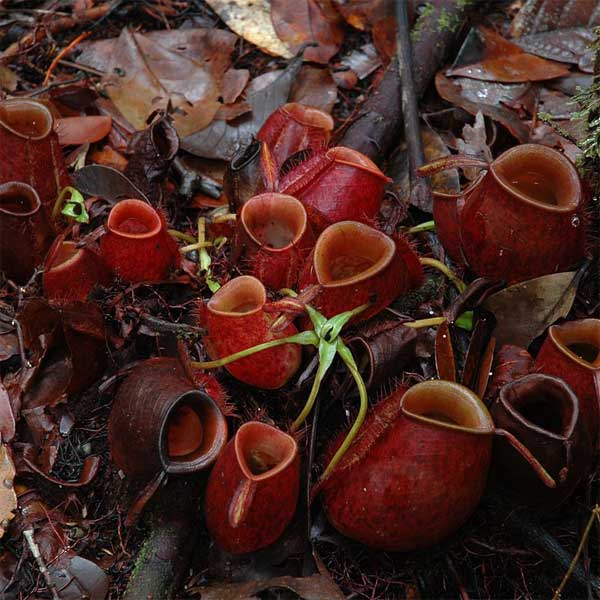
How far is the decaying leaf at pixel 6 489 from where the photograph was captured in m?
2.60

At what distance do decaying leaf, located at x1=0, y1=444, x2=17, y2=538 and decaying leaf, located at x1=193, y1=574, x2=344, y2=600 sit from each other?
0.75 meters

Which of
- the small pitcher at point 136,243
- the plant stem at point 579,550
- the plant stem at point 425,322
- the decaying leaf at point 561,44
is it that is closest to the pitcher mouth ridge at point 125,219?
the small pitcher at point 136,243

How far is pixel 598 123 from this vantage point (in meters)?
2.84

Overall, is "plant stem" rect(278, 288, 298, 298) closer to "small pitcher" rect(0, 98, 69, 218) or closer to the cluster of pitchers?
the cluster of pitchers

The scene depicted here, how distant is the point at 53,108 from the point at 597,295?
8.92ft

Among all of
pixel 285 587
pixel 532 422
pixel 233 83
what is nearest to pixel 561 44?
pixel 233 83

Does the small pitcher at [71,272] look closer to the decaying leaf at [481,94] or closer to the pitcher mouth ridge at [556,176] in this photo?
the pitcher mouth ridge at [556,176]

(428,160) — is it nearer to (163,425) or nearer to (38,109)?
(38,109)

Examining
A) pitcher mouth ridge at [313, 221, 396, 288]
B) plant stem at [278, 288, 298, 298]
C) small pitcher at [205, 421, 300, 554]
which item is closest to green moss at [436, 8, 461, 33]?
pitcher mouth ridge at [313, 221, 396, 288]

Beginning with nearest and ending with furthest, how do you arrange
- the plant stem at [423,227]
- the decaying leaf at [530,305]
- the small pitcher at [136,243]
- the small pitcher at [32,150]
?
1. the decaying leaf at [530,305]
2. the small pitcher at [136,243]
3. the small pitcher at [32,150]
4. the plant stem at [423,227]

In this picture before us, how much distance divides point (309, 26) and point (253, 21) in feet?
1.09

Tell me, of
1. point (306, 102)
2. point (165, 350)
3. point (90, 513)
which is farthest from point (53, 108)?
point (90, 513)

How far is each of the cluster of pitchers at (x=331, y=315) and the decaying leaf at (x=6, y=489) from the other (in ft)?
1.38

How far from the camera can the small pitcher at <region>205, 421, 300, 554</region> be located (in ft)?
7.44
